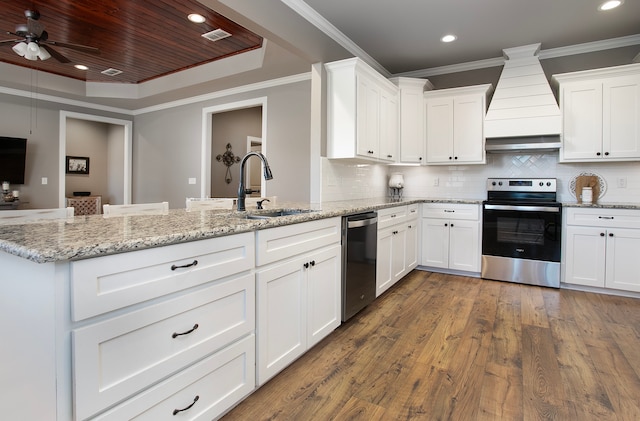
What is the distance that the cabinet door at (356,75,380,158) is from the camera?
3429mm

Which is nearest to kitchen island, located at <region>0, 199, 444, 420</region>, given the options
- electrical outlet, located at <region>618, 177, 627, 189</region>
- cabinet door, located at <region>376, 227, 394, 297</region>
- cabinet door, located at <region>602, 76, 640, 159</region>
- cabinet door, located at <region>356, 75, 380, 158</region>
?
cabinet door, located at <region>376, 227, 394, 297</region>

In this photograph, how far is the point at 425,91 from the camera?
4.54 metres

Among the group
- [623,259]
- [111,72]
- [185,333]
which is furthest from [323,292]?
[111,72]

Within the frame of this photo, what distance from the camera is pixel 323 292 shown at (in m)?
2.27

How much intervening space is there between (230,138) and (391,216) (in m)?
3.95

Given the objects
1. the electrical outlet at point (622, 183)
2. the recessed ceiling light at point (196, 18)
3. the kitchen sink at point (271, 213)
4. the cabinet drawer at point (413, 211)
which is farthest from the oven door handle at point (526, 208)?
the recessed ceiling light at point (196, 18)

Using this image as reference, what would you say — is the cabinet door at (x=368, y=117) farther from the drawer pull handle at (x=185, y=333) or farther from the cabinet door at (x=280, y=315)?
the drawer pull handle at (x=185, y=333)

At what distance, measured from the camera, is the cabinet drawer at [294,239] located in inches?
67.8

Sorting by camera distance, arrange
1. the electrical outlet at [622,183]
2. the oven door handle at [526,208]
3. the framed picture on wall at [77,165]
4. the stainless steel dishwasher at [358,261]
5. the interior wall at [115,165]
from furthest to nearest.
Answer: the interior wall at [115,165] → the framed picture on wall at [77,165] → the electrical outlet at [622,183] → the oven door handle at [526,208] → the stainless steel dishwasher at [358,261]

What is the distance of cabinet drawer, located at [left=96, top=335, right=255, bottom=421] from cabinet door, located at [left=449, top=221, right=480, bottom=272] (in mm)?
3160

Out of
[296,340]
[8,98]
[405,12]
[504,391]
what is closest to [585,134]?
[405,12]

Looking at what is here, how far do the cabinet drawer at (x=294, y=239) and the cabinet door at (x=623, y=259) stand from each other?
113 inches

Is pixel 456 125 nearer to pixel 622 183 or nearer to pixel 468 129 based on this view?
pixel 468 129

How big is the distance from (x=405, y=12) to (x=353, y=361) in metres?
2.96
